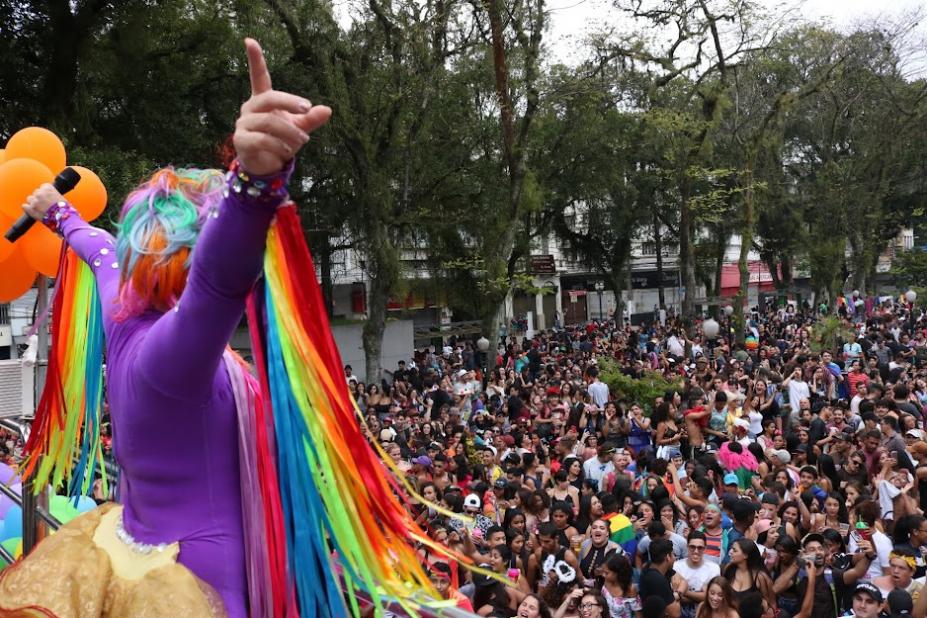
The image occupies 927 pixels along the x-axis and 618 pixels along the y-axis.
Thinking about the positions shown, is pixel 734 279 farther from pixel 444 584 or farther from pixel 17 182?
pixel 444 584

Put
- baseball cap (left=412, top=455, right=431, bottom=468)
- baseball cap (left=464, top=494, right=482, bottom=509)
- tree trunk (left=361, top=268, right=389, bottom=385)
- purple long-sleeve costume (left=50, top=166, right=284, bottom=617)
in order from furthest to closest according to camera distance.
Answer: tree trunk (left=361, top=268, right=389, bottom=385), baseball cap (left=412, top=455, right=431, bottom=468), baseball cap (left=464, top=494, right=482, bottom=509), purple long-sleeve costume (left=50, top=166, right=284, bottom=617)

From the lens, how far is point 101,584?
162cm

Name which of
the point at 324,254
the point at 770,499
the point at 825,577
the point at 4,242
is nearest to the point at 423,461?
the point at 770,499

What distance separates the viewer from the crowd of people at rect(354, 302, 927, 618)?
505 cm

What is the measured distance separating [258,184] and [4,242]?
1.89 meters

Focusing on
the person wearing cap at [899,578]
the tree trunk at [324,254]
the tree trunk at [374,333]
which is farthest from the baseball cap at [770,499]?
the tree trunk at [324,254]

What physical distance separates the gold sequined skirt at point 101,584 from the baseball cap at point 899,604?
13.2 feet

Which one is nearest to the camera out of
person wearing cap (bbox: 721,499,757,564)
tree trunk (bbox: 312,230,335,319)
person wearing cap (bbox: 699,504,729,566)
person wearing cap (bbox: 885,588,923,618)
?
person wearing cap (bbox: 885,588,923,618)

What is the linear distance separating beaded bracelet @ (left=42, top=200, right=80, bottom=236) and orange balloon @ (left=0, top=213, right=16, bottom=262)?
61 centimetres

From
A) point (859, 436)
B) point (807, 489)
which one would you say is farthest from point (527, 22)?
point (807, 489)

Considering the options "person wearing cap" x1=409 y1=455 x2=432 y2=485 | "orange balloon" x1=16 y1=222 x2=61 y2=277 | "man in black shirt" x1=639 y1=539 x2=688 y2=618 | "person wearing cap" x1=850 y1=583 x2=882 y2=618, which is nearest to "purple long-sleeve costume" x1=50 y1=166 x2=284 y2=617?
"orange balloon" x1=16 y1=222 x2=61 y2=277

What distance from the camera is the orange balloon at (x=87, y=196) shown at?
2992mm

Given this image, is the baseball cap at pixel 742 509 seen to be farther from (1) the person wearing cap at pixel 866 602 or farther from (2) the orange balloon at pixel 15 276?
(2) the orange balloon at pixel 15 276

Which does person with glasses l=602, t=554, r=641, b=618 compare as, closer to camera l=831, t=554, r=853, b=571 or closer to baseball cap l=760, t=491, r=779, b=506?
camera l=831, t=554, r=853, b=571
